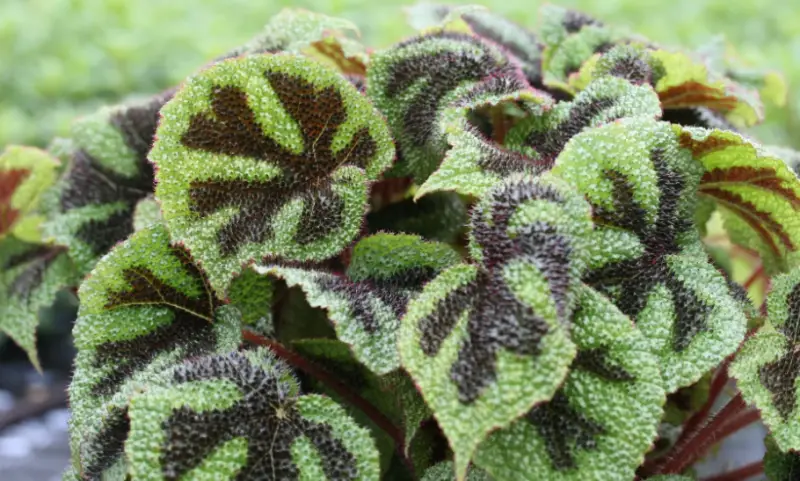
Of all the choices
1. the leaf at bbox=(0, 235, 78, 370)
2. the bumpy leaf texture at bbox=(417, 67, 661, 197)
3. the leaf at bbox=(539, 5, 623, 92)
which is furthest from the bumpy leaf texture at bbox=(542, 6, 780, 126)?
the leaf at bbox=(0, 235, 78, 370)

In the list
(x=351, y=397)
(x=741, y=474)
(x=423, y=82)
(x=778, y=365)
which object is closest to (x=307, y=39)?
(x=423, y=82)

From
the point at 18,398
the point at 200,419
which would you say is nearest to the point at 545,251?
the point at 200,419

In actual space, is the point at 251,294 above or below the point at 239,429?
above

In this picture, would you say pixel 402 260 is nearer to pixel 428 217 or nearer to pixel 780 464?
pixel 428 217

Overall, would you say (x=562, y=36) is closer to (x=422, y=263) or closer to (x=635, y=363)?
(x=422, y=263)

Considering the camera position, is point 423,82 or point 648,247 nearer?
point 648,247

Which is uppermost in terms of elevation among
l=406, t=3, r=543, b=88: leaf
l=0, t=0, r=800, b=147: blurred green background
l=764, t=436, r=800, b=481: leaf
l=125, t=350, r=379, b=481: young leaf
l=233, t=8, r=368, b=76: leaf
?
l=0, t=0, r=800, b=147: blurred green background

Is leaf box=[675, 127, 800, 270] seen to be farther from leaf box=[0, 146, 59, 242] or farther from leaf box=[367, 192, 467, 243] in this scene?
leaf box=[0, 146, 59, 242]
